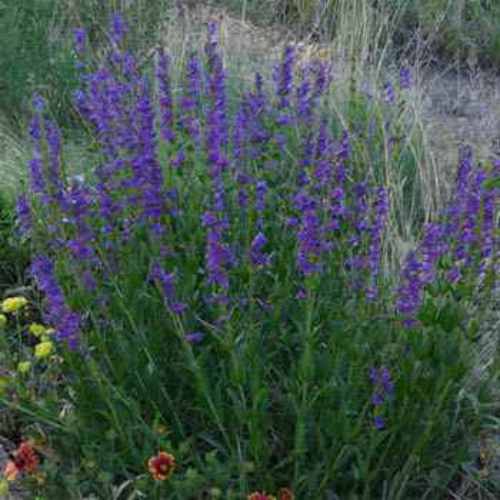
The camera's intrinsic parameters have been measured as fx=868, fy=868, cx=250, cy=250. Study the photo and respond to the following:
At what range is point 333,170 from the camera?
2.51m

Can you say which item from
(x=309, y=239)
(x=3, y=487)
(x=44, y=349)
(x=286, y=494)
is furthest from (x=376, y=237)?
(x=3, y=487)

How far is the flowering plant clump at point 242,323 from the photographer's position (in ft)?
7.50

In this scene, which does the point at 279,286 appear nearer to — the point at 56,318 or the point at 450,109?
the point at 56,318

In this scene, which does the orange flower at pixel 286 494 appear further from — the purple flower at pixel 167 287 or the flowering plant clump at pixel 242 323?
the purple flower at pixel 167 287

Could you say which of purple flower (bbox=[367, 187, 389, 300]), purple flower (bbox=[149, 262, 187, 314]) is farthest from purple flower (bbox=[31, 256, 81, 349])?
purple flower (bbox=[367, 187, 389, 300])

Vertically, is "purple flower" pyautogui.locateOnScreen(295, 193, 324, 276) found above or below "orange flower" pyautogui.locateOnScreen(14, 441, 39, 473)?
above

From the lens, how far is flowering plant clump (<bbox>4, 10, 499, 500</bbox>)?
7.50 ft

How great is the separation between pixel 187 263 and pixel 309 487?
2.47 ft

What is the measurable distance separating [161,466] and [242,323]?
502mm

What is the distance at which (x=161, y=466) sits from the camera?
220cm

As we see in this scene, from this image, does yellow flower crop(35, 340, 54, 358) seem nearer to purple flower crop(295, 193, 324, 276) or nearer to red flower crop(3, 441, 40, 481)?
red flower crop(3, 441, 40, 481)

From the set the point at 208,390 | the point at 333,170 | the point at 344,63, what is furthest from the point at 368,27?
the point at 208,390

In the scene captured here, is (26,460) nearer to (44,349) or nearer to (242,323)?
(44,349)

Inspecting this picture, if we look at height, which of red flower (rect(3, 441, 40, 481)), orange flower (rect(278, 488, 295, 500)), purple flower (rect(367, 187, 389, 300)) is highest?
purple flower (rect(367, 187, 389, 300))
